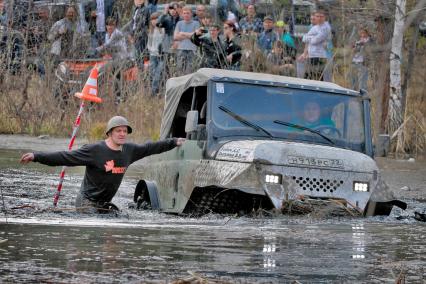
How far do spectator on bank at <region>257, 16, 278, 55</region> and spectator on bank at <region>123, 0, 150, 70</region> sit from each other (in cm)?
285

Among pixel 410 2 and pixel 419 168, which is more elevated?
pixel 410 2

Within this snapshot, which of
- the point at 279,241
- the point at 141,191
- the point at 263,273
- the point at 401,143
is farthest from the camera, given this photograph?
the point at 401,143

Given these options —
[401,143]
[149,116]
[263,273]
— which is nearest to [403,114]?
[401,143]

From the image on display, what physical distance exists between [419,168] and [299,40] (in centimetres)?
593

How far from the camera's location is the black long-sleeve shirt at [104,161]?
13766 millimetres

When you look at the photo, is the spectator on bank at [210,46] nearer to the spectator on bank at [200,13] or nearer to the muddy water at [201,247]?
the spectator on bank at [200,13]

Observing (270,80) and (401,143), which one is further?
(401,143)

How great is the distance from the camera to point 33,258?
9445 millimetres

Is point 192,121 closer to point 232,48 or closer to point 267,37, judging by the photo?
point 232,48

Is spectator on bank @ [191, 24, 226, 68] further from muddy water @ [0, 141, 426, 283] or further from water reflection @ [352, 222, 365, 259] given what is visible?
water reflection @ [352, 222, 365, 259]

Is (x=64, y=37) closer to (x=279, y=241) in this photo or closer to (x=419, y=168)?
(x=419, y=168)

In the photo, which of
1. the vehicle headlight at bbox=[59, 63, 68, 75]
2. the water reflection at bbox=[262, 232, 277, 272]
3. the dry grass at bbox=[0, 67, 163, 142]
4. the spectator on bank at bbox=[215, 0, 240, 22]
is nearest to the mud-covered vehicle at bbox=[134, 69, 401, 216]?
the water reflection at bbox=[262, 232, 277, 272]

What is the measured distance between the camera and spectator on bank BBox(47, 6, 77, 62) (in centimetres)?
2552

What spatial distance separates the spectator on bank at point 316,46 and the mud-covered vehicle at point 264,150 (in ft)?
31.3
